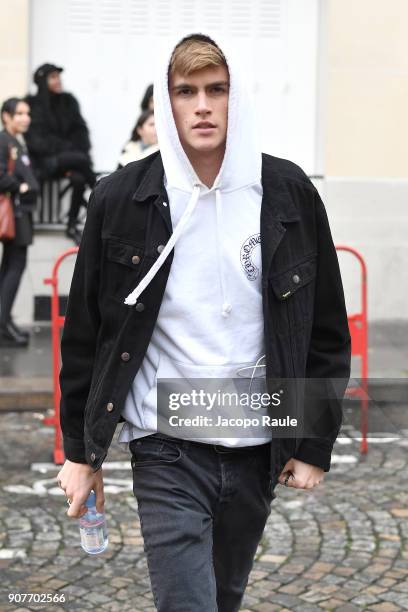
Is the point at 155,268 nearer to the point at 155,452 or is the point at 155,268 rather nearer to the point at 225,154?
the point at 225,154

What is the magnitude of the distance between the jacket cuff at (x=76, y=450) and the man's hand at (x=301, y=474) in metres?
0.57

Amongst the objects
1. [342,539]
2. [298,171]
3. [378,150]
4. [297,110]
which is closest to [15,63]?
[297,110]

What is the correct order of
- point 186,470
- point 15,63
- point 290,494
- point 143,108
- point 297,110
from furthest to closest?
1. point 297,110
2. point 15,63
3. point 143,108
4. point 290,494
5. point 186,470

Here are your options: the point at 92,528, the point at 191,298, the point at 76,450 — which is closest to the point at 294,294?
the point at 191,298

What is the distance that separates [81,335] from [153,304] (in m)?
0.26

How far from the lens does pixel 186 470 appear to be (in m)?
3.14

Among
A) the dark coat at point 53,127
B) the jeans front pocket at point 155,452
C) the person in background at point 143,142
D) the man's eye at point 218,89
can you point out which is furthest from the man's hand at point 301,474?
the dark coat at point 53,127

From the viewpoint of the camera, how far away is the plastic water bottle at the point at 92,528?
3.41 m

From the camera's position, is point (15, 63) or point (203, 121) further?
point (15, 63)

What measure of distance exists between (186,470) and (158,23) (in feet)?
28.3

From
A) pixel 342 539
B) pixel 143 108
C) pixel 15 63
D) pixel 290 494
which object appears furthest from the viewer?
pixel 15 63

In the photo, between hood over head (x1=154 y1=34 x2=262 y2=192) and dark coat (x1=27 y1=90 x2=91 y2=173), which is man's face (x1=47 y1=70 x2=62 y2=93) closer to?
dark coat (x1=27 y1=90 x2=91 y2=173)

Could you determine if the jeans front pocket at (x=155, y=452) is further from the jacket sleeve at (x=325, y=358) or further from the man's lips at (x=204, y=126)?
the man's lips at (x=204, y=126)

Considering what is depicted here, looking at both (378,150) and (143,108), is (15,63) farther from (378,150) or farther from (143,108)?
(378,150)
